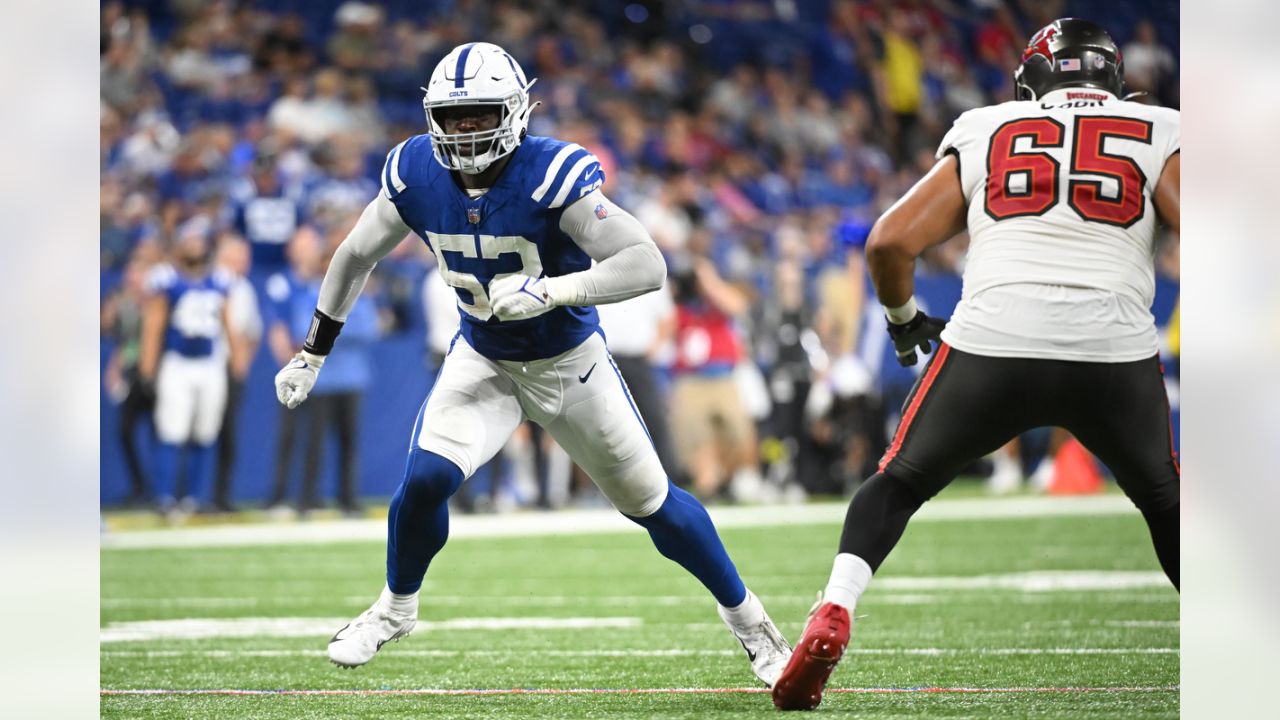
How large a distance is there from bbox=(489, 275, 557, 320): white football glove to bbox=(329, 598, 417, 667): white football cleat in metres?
0.90

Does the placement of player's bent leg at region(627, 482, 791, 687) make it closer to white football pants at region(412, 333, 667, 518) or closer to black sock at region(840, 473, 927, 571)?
white football pants at region(412, 333, 667, 518)

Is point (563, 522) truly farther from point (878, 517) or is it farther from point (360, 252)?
point (878, 517)

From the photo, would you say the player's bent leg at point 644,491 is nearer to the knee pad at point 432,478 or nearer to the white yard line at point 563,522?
the knee pad at point 432,478

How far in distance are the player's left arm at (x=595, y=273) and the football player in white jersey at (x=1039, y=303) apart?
554 mm

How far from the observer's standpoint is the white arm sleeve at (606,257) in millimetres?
3502

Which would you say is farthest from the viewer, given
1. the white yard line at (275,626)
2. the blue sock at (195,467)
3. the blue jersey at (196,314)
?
the blue sock at (195,467)

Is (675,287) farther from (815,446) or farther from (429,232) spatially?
(429,232)

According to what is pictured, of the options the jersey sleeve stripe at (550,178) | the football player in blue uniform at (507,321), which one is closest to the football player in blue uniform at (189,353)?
the football player in blue uniform at (507,321)

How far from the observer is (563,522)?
30.6 ft

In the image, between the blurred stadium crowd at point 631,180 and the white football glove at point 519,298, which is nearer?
the white football glove at point 519,298

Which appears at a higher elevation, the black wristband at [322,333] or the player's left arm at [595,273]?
the player's left arm at [595,273]

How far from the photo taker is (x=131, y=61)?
465 inches
